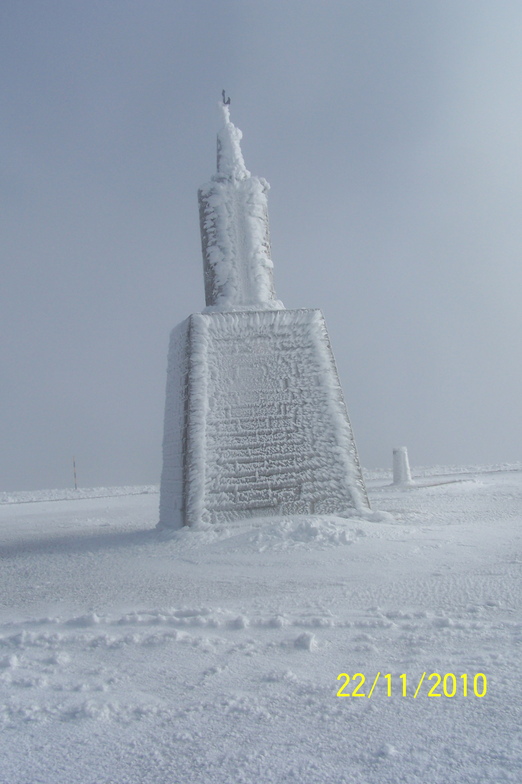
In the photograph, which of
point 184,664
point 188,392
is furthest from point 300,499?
point 184,664

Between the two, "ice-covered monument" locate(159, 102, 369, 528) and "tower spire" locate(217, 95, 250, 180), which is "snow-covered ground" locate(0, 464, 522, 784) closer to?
"ice-covered monument" locate(159, 102, 369, 528)

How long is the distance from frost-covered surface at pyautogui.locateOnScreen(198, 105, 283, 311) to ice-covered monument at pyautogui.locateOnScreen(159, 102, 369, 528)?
15 mm

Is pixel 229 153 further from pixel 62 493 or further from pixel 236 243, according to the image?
pixel 62 493

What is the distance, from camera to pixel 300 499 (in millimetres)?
5566

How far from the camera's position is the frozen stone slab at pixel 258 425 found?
5.48m

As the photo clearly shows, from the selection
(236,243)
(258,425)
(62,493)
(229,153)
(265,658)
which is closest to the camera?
(265,658)

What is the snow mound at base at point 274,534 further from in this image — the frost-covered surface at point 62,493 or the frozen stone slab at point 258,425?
the frost-covered surface at point 62,493

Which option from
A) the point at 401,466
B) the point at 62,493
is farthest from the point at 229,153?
the point at 62,493

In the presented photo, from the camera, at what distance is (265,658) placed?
2.38 meters

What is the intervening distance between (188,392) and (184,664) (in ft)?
11.5
